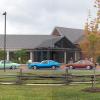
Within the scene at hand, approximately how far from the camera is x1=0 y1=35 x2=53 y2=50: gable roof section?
8291 centimetres

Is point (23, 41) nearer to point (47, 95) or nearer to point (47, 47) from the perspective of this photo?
point (47, 47)

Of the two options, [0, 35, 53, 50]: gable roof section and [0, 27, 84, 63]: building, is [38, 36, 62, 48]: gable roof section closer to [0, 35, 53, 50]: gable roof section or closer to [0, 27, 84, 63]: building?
[0, 27, 84, 63]: building

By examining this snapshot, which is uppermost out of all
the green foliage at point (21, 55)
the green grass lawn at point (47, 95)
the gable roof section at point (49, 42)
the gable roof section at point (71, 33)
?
the gable roof section at point (71, 33)

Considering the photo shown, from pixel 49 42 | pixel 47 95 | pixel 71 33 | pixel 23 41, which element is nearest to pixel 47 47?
pixel 49 42

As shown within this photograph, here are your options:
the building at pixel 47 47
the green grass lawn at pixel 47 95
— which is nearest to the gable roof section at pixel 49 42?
the building at pixel 47 47

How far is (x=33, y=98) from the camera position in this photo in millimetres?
18531

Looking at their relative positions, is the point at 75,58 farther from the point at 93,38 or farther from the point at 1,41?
the point at 93,38

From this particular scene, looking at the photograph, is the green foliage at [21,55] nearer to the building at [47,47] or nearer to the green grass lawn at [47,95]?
the building at [47,47]

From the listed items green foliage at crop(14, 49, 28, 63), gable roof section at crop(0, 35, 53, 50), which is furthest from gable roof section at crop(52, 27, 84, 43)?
green foliage at crop(14, 49, 28, 63)

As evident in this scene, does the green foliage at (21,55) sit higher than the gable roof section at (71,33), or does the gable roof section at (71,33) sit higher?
the gable roof section at (71,33)

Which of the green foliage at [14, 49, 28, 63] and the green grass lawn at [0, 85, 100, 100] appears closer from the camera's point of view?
the green grass lawn at [0, 85, 100, 100]

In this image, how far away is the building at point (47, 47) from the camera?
7931 centimetres

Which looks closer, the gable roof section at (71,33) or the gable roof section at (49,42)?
the gable roof section at (49,42)

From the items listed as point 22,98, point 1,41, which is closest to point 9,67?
point 1,41
